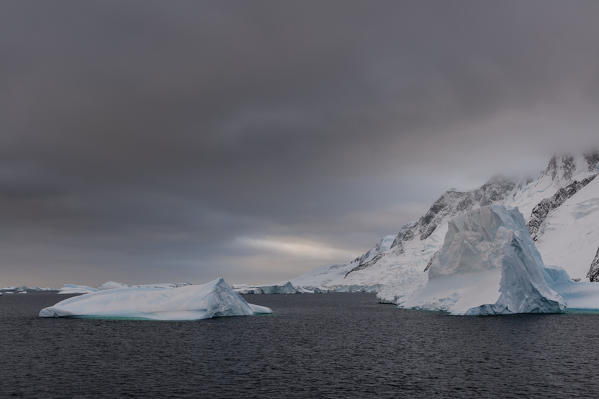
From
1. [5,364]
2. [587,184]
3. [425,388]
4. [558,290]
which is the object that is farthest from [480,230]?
[587,184]

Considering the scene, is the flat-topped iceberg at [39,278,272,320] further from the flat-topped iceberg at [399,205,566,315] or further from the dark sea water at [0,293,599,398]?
the flat-topped iceberg at [399,205,566,315]

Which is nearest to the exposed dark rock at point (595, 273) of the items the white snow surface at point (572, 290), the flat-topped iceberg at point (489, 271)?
the white snow surface at point (572, 290)

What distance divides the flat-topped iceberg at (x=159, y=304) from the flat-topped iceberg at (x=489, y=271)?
33917 mm

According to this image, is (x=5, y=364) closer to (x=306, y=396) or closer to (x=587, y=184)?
(x=306, y=396)

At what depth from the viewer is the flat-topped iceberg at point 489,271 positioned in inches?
2721

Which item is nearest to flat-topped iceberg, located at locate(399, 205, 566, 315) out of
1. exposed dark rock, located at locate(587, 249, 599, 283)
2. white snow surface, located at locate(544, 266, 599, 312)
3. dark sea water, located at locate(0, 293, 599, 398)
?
white snow surface, located at locate(544, 266, 599, 312)

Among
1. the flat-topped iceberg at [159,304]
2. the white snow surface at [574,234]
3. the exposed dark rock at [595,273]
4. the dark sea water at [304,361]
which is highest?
the white snow surface at [574,234]

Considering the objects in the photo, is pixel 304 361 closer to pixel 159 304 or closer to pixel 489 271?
pixel 159 304

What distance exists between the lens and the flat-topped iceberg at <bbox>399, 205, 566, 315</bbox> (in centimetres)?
6912

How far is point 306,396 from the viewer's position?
25.3 m

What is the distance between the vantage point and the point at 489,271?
7231cm

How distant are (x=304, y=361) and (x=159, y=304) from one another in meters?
36.9

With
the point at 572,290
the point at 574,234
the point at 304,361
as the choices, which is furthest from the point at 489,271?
the point at 574,234

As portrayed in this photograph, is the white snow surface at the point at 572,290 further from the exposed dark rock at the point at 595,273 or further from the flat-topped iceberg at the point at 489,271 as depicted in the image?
the exposed dark rock at the point at 595,273
